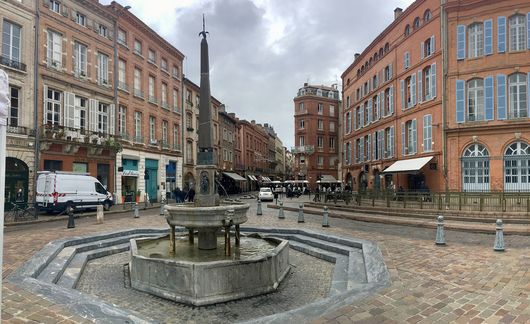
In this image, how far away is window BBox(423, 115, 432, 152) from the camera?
25.9m

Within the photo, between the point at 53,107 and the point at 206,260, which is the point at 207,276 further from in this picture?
the point at 53,107

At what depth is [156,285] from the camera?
6.88 m

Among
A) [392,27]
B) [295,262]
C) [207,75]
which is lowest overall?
[295,262]

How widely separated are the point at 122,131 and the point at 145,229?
19122mm

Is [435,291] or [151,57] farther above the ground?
[151,57]

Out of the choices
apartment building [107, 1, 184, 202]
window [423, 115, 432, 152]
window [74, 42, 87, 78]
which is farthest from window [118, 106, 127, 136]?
window [423, 115, 432, 152]

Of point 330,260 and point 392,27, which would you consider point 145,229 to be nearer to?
point 330,260

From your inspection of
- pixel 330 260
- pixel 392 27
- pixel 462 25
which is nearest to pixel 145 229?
pixel 330 260

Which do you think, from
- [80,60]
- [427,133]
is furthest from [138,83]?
[427,133]

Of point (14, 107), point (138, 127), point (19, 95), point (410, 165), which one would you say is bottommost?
point (410, 165)

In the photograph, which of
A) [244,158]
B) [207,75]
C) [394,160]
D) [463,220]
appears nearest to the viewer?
[207,75]

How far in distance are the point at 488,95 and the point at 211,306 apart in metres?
24.0

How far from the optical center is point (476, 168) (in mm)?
23469

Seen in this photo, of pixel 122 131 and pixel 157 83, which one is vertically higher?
pixel 157 83
